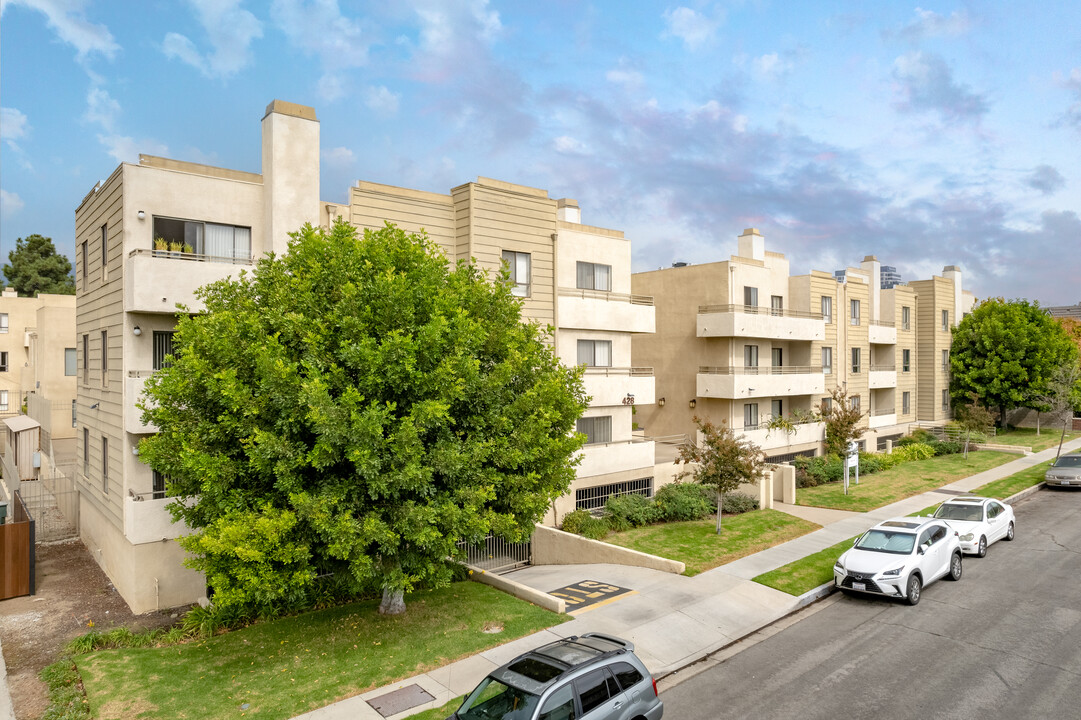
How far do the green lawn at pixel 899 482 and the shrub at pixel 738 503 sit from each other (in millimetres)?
2911

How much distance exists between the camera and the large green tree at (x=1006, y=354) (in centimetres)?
4400

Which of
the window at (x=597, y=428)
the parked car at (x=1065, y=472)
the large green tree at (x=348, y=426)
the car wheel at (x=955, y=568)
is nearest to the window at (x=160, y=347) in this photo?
the large green tree at (x=348, y=426)

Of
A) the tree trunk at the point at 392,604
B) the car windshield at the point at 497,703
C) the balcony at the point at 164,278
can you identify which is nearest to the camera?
the car windshield at the point at 497,703

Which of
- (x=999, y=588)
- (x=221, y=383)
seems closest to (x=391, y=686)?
(x=221, y=383)

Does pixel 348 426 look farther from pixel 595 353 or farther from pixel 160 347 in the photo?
pixel 595 353

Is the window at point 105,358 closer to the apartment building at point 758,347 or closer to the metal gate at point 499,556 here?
the metal gate at point 499,556

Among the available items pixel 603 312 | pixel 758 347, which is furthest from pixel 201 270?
pixel 758 347

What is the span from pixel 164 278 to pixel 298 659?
965cm

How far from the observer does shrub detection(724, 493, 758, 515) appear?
25359mm

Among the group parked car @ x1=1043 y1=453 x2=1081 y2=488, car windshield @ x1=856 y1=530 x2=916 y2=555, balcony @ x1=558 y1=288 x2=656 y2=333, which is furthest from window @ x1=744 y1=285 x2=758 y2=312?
car windshield @ x1=856 y1=530 x2=916 y2=555

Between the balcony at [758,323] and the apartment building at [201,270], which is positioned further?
the balcony at [758,323]

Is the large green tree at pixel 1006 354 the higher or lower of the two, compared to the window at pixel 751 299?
lower

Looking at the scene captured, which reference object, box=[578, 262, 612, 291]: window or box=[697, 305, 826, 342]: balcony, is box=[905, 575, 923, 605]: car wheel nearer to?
box=[578, 262, 612, 291]: window

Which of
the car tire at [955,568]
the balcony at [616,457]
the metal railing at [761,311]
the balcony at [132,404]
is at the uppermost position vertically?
the metal railing at [761,311]
